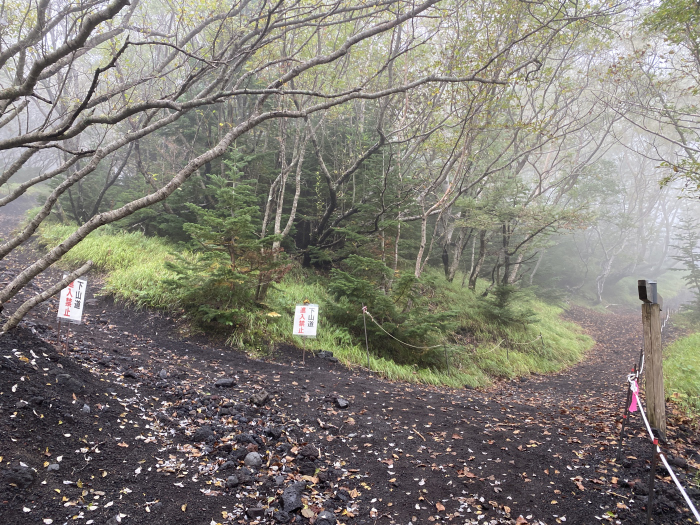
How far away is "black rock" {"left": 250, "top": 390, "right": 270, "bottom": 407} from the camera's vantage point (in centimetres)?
415

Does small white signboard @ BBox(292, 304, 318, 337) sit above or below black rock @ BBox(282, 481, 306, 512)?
above

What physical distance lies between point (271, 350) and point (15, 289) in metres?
4.16

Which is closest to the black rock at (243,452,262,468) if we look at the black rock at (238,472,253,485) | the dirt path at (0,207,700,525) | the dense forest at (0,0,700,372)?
the dirt path at (0,207,700,525)

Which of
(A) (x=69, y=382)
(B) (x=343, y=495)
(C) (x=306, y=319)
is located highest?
(C) (x=306, y=319)

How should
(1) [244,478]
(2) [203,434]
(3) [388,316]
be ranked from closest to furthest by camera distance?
(1) [244,478] → (2) [203,434] → (3) [388,316]

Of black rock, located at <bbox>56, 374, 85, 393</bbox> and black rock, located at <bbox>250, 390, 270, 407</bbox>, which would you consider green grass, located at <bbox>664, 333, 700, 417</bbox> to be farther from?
black rock, located at <bbox>56, 374, 85, 393</bbox>

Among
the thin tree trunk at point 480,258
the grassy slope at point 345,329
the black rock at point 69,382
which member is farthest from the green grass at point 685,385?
the black rock at point 69,382

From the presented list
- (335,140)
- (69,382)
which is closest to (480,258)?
(335,140)

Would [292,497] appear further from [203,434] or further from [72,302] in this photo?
[72,302]

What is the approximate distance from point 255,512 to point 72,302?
3155mm

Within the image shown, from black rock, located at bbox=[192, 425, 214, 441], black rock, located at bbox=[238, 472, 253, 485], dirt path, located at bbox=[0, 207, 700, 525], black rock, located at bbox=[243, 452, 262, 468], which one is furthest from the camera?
black rock, located at bbox=[192, 425, 214, 441]

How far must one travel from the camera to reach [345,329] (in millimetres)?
7555

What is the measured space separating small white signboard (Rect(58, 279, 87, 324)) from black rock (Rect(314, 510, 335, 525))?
3.37 meters

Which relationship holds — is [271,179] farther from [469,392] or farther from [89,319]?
[469,392]
